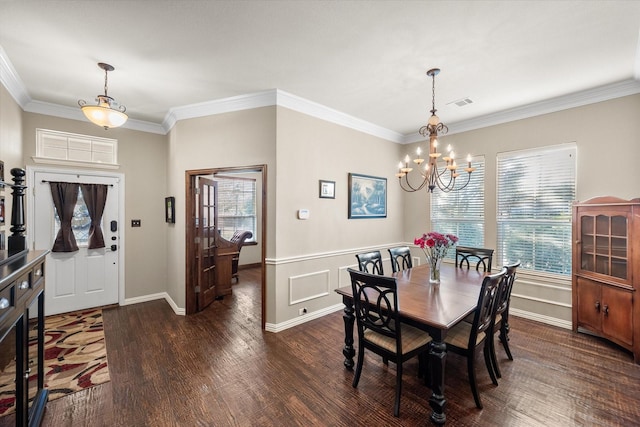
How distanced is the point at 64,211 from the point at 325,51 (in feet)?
13.2

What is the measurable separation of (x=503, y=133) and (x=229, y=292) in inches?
197

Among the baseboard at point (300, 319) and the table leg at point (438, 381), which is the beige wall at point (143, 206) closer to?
the baseboard at point (300, 319)

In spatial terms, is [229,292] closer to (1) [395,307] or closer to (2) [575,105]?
(1) [395,307]

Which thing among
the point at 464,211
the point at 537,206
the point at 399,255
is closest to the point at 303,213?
the point at 399,255

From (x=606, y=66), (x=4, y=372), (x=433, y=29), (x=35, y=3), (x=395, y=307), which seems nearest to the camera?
(x=4, y=372)

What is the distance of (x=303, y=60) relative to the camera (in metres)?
2.64

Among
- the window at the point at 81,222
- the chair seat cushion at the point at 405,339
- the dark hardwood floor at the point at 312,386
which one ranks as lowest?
the dark hardwood floor at the point at 312,386

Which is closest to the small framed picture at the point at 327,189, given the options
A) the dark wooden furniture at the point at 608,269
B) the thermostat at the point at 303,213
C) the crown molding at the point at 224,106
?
the thermostat at the point at 303,213

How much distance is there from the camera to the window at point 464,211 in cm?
429

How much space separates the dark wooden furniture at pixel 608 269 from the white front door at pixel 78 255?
20.2 feet

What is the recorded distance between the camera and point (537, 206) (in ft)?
12.3

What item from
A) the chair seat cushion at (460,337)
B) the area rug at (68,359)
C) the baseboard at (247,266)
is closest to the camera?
the area rug at (68,359)

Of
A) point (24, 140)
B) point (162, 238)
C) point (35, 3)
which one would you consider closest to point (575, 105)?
point (35, 3)

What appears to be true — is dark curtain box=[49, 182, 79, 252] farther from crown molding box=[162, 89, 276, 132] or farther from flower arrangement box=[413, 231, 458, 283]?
flower arrangement box=[413, 231, 458, 283]
